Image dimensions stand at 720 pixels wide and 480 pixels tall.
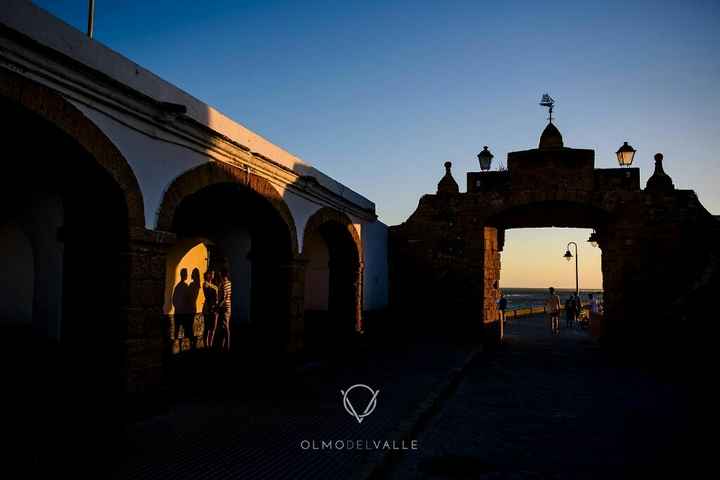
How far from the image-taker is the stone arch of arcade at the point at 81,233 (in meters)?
4.23

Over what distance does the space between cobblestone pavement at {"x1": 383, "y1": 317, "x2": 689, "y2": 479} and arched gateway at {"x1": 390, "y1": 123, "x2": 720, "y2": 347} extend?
112 inches

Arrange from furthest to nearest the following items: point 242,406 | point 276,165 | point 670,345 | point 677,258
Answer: point 677,258, point 670,345, point 276,165, point 242,406

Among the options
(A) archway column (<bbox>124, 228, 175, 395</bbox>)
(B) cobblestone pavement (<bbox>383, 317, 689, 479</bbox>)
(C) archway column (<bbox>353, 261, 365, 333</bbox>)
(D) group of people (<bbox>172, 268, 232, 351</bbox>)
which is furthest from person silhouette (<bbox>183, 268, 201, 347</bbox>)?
(B) cobblestone pavement (<bbox>383, 317, 689, 479</bbox>)

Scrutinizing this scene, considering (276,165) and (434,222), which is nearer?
(276,165)

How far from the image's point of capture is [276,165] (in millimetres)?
7602

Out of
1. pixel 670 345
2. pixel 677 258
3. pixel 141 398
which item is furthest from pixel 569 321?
pixel 141 398

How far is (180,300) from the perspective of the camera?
9.58 m

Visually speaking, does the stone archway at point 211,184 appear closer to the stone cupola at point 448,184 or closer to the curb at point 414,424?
the curb at point 414,424

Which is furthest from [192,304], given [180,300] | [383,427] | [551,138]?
[551,138]

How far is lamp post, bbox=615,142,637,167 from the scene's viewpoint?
12.1 metres

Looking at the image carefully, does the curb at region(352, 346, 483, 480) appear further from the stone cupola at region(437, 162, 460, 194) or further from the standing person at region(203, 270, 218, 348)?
the stone cupola at region(437, 162, 460, 194)

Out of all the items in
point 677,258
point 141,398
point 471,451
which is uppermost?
point 677,258

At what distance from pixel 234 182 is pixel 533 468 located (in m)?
4.65

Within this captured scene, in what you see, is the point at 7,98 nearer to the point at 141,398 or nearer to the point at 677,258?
the point at 141,398
